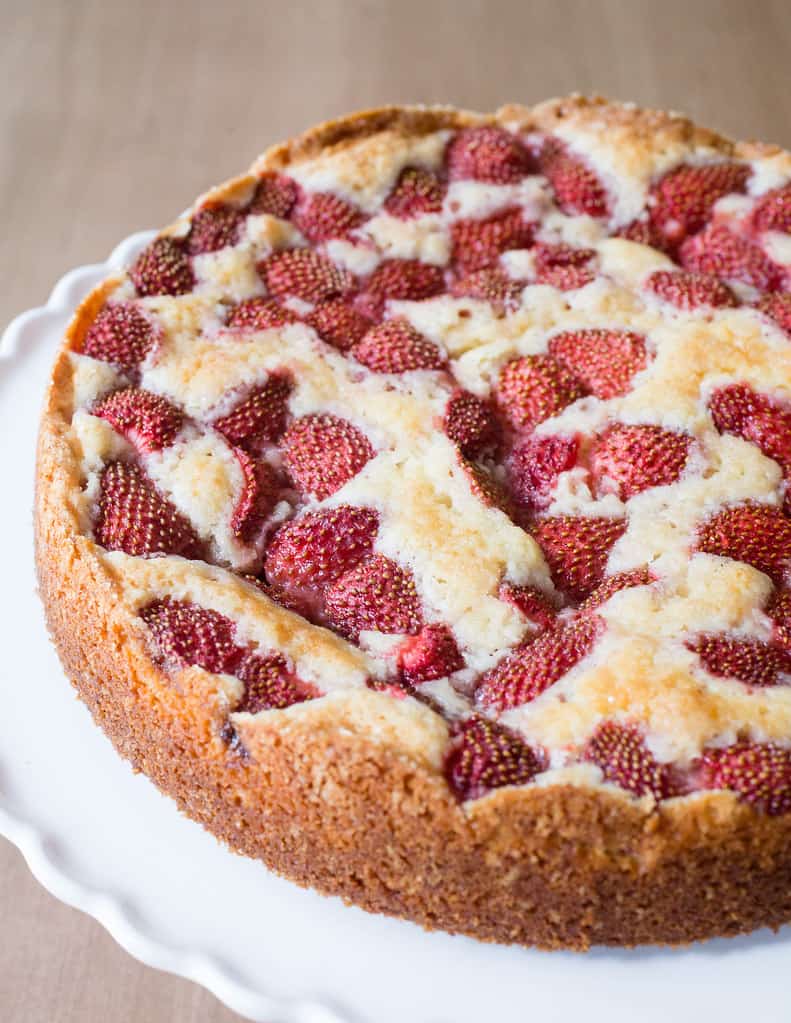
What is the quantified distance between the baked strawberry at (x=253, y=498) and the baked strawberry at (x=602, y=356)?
0.56 meters

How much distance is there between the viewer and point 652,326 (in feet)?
7.38

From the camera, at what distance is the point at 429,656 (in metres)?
1.78

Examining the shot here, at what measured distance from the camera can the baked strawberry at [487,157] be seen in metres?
2.50

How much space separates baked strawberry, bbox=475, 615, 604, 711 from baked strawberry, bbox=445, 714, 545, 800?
8cm

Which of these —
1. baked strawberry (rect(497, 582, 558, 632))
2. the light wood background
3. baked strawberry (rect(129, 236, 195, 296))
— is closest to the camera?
baked strawberry (rect(497, 582, 558, 632))

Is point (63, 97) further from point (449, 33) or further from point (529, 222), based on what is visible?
point (529, 222)

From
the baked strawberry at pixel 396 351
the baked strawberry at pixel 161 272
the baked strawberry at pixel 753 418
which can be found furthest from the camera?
the baked strawberry at pixel 161 272

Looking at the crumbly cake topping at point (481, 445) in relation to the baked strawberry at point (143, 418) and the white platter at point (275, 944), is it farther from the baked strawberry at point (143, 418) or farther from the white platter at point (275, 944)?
the white platter at point (275, 944)

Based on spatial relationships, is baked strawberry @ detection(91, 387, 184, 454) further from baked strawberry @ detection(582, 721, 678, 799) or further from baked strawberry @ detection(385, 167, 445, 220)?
baked strawberry @ detection(582, 721, 678, 799)

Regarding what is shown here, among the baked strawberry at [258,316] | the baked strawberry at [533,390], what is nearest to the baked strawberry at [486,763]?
the baked strawberry at [533,390]

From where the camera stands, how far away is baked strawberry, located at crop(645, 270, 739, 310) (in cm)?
228

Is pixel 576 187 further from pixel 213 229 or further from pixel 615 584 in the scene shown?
pixel 615 584

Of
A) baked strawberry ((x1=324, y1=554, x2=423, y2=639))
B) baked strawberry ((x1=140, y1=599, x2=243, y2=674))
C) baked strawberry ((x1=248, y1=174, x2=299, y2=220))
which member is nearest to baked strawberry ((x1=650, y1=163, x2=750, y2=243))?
baked strawberry ((x1=248, y1=174, x2=299, y2=220))

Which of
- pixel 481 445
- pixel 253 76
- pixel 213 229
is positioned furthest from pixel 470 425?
pixel 253 76
